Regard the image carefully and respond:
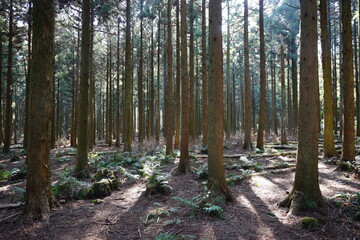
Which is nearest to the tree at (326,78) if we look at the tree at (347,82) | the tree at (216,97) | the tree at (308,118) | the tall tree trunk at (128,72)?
the tree at (347,82)

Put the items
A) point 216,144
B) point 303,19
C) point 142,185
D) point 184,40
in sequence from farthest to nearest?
point 184,40 < point 142,185 < point 216,144 < point 303,19

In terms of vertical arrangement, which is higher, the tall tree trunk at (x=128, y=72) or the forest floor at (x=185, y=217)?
the tall tree trunk at (x=128, y=72)

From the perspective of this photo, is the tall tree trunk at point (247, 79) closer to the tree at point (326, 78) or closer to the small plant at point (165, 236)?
the tree at point (326, 78)

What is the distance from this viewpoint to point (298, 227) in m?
4.02

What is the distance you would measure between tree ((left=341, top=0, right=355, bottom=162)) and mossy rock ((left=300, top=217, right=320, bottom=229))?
504cm

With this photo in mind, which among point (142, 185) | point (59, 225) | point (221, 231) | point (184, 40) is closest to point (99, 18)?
point (184, 40)

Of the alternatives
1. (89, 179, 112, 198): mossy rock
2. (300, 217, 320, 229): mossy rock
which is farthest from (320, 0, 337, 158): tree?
(89, 179, 112, 198): mossy rock

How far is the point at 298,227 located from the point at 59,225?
4.37m

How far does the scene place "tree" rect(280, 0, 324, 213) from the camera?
15.4 ft

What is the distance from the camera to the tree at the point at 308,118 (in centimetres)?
470

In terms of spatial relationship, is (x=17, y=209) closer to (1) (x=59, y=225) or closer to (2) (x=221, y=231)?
(1) (x=59, y=225)

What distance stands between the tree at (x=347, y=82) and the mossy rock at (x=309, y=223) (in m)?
5.04

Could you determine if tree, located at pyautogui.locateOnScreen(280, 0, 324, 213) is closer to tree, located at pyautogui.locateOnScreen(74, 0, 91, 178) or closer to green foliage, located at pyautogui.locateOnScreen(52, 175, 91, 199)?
green foliage, located at pyautogui.locateOnScreen(52, 175, 91, 199)

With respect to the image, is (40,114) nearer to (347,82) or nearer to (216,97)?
(216,97)
